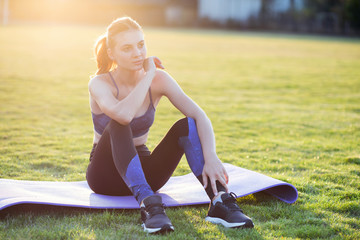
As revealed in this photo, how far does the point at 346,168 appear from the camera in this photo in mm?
5086

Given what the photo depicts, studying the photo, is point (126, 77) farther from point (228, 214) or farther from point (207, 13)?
point (207, 13)

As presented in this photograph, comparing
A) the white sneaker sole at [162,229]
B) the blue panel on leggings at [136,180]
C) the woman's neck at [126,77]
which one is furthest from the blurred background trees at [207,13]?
the white sneaker sole at [162,229]

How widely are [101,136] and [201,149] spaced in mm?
726

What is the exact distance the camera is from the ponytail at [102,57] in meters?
3.68

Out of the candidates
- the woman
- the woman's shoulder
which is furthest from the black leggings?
the woman's shoulder

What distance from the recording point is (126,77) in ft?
12.2

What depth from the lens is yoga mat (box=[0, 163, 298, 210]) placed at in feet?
11.4

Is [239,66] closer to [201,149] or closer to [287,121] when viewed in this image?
[287,121]

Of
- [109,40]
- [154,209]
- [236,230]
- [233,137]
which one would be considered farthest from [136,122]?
[233,137]

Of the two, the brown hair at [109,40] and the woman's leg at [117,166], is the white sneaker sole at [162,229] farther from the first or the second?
the brown hair at [109,40]

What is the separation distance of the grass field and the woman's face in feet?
3.62

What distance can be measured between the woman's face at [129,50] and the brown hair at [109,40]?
0.04 meters

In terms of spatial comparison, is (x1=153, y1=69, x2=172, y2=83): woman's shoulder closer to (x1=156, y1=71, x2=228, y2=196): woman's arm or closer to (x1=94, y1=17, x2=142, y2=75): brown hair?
(x1=156, y1=71, x2=228, y2=196): woman's arm

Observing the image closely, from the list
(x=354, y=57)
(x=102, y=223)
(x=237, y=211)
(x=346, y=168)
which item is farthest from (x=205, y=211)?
(x=354, y=57)
